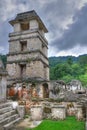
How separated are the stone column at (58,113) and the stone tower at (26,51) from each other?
8.78m

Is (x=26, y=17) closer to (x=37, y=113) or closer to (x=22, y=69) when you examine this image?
(x=22, y=69)

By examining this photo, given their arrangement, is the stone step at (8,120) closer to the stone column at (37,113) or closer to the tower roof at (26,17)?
the stone column at (37,113)

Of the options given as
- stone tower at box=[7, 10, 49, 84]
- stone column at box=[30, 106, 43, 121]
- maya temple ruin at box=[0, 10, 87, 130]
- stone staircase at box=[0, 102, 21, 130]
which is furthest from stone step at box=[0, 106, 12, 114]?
stone tower at box=[7, 10, 49, 84]

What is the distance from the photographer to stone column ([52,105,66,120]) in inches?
440

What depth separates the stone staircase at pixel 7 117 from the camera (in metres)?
9.57

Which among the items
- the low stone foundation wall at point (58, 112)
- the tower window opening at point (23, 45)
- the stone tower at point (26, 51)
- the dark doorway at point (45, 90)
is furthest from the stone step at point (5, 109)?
the tower window opening at point (23, 45)

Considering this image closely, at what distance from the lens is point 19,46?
74.1 feet

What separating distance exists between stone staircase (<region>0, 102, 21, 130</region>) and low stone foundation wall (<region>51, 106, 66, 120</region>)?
2.34 meters

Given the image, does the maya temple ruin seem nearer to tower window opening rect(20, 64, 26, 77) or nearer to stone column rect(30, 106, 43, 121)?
tower window opening rect(20, 64, 26, 77)

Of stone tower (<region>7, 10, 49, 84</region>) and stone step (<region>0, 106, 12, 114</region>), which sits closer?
stone step (<region>0, 106, 12, 114</region>)

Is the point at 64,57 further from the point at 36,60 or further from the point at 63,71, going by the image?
the point at 36,60

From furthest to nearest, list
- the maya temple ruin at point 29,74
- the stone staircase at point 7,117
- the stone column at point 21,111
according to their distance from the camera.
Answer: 1. the maya temple ruin at point 29,74
2. the stone column at point 21,111
3. the stone staircase at point 7,117

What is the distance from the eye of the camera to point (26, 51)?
2162 centimetres

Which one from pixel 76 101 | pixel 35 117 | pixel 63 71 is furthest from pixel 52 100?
pixel 63 71
